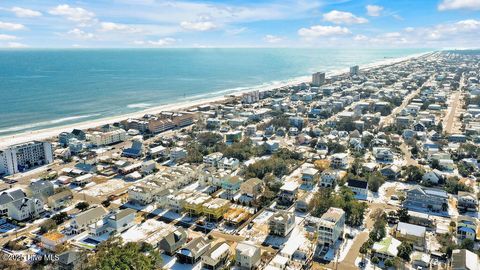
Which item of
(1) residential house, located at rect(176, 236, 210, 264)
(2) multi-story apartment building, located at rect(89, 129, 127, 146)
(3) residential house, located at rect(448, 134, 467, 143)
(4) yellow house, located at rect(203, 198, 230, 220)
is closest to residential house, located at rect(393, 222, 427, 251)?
(4) yellow house, located at rect(203, 198, 230, 220)

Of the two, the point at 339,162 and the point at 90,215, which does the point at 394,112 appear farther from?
the point at 90,215

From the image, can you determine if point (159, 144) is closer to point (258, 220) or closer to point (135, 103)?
point (258, 220)

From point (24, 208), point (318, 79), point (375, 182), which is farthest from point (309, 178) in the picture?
point (318, 79)

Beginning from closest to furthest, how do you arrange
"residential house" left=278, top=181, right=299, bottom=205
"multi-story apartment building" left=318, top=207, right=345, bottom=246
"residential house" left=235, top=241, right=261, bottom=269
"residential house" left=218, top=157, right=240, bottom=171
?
"residential house" left=235, top=241, right=261, bottom=269, "multi-story apartment building" left=318, top=207, right=345, bottom=246, "residential house" left=278, top=181, right=299, bottom=205, "residential house" left=218, top=157, right=240, bottom=171

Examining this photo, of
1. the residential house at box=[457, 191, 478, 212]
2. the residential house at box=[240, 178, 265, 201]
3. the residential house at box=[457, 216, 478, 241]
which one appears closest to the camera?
the residential house at box=[457, 216, 478, 241]

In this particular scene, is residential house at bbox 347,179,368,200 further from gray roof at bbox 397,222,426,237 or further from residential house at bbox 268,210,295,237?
A: residential house at bbox 268,210,295,237

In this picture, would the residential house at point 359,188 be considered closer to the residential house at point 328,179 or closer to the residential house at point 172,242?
the residential house at point 328,179
